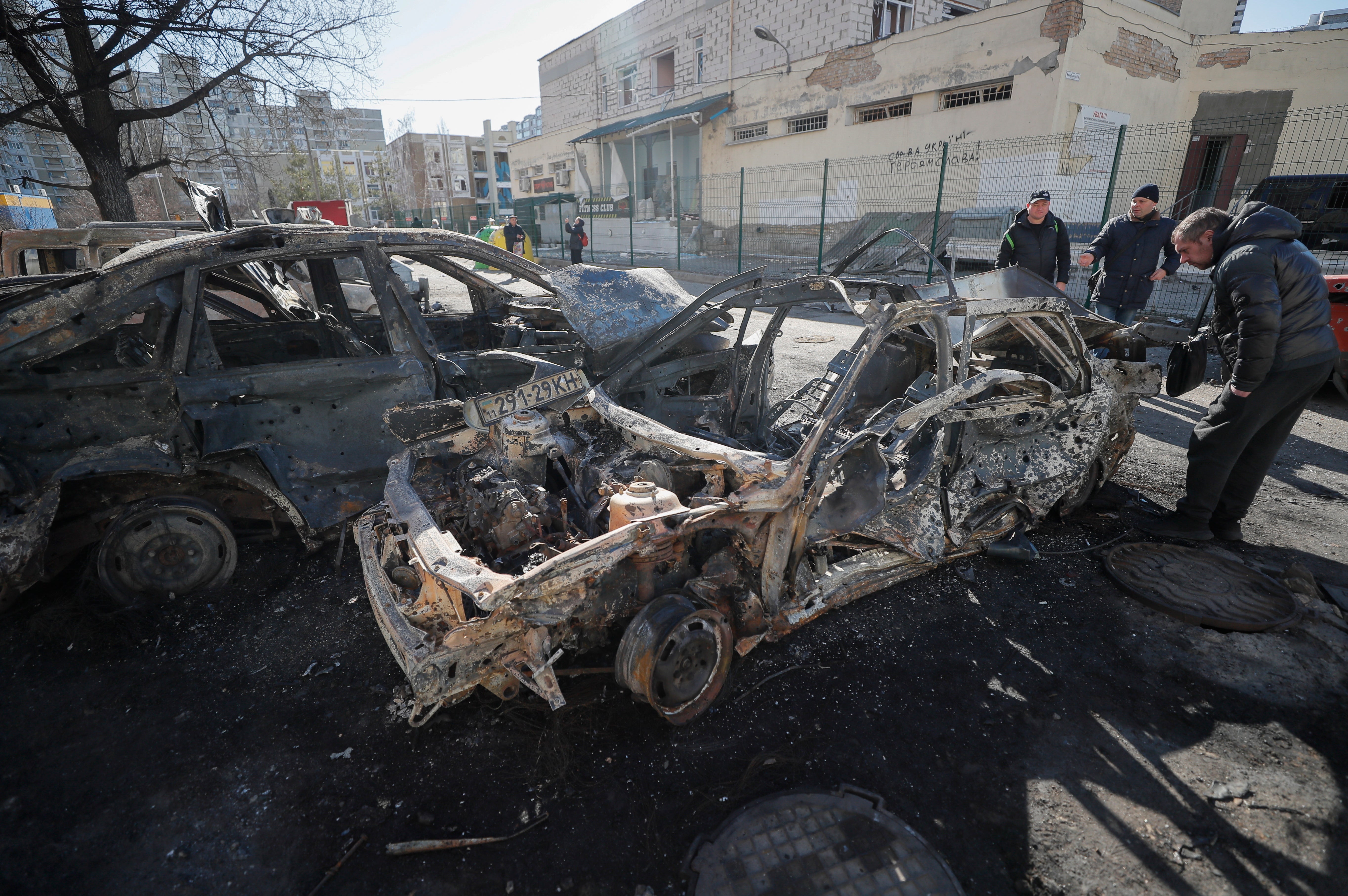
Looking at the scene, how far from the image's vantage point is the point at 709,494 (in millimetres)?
2715

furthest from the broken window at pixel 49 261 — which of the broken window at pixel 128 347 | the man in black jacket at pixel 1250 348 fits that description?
the man in black jacket at pixel 1250 348

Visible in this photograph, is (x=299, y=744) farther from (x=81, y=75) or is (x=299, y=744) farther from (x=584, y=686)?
(x=81, y=75)

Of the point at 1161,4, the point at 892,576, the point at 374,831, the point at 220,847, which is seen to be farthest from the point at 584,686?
the point at 1161,4

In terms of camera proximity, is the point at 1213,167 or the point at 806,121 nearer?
the point at 1213,167

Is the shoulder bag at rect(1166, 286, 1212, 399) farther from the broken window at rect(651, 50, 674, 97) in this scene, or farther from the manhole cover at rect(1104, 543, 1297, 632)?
the broken window at rect(651, 50, 674, 97)

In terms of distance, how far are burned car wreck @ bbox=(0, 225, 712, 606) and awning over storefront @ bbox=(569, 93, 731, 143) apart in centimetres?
1937

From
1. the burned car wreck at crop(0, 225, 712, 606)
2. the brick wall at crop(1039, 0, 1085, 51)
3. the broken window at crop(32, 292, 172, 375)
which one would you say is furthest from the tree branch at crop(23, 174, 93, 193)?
the brick wall at crop(1039, 0, 1085, 51)

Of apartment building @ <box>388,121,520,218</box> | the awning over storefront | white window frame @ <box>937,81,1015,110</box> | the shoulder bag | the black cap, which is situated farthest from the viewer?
apartment building @ <box>388,121,520,218</box>

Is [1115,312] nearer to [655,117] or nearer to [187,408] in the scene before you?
[187,408]

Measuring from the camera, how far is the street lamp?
1840 cm

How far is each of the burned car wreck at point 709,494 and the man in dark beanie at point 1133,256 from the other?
8.00 ft

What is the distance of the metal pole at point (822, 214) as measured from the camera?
44.1ft

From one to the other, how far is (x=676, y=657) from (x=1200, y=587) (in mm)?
3070

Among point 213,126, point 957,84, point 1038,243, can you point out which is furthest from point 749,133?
point 1038,243
